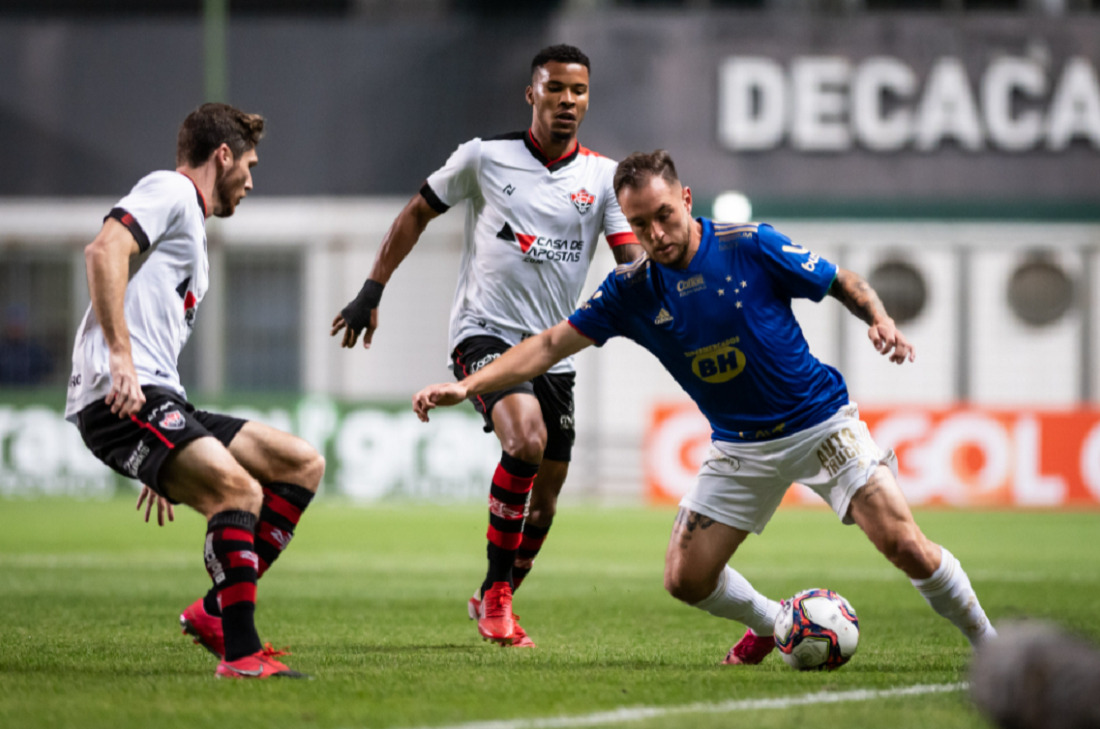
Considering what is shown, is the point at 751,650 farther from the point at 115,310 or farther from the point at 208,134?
the point at 208,134

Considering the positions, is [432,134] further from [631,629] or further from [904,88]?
[631,629]

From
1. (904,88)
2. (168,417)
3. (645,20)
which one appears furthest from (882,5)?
(168,417)

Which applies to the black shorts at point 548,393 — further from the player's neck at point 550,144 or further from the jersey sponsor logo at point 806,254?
the jersey sponsor logo at point 806,254

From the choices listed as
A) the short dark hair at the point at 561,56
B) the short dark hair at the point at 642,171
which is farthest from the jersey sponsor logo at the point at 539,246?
the short dark hair at the point at 642,171

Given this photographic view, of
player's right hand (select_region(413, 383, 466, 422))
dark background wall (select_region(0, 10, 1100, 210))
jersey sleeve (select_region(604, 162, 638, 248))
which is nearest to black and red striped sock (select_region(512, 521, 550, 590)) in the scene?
jersey sleeve (select_region(604, 162, 638, 248))

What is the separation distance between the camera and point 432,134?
2497 cm

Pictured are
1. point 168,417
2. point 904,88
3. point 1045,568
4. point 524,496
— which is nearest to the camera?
point 168,417

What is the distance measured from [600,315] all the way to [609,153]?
1879 cm

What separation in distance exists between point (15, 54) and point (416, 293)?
8444mm

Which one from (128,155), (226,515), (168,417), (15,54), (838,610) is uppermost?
(15,54)

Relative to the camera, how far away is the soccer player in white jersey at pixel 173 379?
203 inches

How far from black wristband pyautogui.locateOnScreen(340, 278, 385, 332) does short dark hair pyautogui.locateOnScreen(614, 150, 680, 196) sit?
1.70 meters

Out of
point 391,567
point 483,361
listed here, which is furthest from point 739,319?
point 391,567

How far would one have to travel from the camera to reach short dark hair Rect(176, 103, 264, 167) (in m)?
5.66
